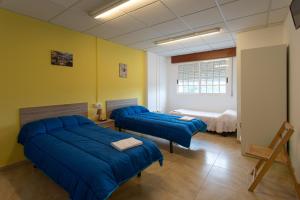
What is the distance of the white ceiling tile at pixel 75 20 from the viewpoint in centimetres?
273

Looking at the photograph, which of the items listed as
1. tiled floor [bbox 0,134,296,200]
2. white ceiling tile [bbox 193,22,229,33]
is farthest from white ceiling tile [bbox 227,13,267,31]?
tiled floor [bbox 0,134,296,200]

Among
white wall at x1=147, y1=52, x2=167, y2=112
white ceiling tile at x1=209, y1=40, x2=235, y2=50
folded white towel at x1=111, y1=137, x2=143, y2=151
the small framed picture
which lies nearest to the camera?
folded white towel at x1=111, y1=137, x2=143, y2=151

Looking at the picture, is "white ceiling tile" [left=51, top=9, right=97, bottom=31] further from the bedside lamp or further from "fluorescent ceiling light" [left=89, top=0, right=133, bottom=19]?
the bedside lamp

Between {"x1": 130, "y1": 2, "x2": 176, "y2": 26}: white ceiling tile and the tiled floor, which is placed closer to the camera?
the tiled floor

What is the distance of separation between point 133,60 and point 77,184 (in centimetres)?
408

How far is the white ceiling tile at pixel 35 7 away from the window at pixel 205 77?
456cm

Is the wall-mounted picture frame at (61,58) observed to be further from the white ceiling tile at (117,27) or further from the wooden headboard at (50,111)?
the wooden headboard at (50,111)

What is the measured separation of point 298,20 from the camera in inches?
78.7

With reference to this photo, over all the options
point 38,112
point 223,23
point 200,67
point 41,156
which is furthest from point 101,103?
point 200,67

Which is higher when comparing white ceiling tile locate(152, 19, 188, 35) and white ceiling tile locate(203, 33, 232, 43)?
white ceiling tile locate(203, 33, 232, 43)

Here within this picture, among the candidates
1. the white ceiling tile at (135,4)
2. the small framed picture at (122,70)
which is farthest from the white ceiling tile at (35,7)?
the small framed picture at (122,70)

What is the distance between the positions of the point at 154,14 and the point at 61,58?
6.84ft

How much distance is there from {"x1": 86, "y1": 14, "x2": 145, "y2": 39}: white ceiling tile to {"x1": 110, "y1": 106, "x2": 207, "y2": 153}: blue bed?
1.92 meters

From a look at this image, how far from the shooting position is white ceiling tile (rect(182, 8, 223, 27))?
8.84 feet
